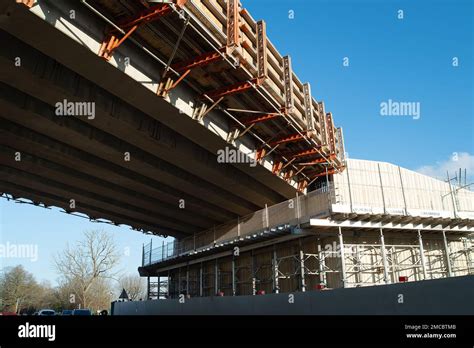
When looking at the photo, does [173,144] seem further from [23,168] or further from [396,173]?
[396,173]

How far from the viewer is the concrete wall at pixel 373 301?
1118 cm

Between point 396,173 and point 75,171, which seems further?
point 396,173

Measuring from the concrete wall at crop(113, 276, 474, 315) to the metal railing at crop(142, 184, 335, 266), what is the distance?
5153mm

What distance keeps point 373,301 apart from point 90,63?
39.2 feet

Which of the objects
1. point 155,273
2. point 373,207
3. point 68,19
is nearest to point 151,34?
point 68,19

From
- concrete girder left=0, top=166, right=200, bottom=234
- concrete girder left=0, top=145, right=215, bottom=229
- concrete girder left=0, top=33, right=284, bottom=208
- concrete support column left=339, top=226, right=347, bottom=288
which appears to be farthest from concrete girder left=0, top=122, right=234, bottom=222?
concrete support column left=339, top=226, right=347, bottom=288

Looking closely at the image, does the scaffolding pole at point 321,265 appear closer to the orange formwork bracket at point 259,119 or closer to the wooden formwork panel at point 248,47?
the wooden formwork panel at point 248,47

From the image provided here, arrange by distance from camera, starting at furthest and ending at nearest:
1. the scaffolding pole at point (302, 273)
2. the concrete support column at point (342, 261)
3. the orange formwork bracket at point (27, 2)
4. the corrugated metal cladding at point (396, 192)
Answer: the corrugated metal cladding at point (396, 192), the scaffolding pole at point (302, 273), the concrete support column at point (342, 261), the orange formwork bracket at point (27, 2)

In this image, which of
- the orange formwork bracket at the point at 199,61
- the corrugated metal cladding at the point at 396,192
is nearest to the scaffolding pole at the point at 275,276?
the corrugated metal cladding at the point at 396,192

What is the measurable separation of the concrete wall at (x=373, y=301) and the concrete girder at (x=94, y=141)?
671 centimetres

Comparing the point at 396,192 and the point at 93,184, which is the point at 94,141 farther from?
the point at 396,192

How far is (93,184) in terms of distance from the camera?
2309 centimetres
